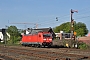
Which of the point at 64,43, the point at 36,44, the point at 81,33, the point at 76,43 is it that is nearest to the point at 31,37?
the point at 36,44

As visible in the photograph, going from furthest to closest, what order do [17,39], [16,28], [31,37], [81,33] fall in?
[81,33] < [16,28] < [17,39] < [31,37]

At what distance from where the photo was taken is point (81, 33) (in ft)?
463

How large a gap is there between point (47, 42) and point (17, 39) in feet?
138

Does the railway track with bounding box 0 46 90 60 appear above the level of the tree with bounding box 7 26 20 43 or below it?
below

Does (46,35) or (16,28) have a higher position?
(16,28)

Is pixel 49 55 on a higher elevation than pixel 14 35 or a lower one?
lower

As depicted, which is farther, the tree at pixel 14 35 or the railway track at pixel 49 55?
the tree at pixel 14 35

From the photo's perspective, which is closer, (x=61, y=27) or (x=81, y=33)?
(x=81, y=33)

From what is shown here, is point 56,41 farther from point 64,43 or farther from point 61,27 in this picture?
point 61,27

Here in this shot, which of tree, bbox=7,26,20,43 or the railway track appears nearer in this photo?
the railway track

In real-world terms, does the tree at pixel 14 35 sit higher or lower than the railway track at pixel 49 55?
higher

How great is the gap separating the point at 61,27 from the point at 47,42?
120m

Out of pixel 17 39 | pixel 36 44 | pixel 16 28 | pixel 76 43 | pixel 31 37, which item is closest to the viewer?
pixel 76 43

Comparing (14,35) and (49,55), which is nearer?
(49,55)
